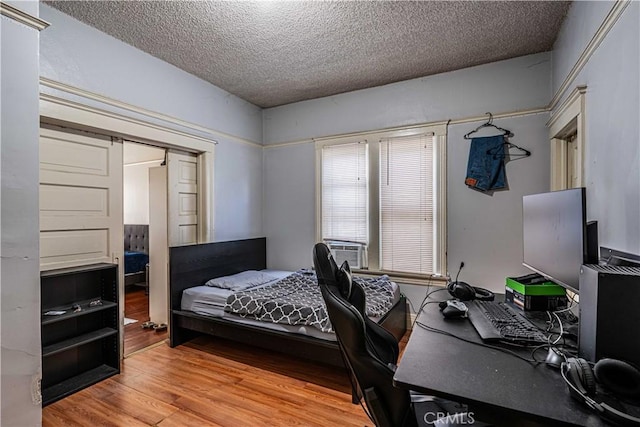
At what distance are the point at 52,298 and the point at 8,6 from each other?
1970 millimetres

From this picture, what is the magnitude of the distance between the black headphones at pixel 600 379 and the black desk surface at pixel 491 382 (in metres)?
0.03

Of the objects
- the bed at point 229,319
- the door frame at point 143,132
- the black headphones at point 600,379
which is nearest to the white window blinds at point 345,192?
the bed at point 229,319

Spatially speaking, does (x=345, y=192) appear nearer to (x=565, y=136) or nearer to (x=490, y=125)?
(x=490, y=125)

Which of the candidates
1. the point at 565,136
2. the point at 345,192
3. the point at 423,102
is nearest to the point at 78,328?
the point at 345,192

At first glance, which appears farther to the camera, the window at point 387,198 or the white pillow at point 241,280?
the window at point 387,198

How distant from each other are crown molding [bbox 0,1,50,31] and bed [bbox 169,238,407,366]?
6.59 feet

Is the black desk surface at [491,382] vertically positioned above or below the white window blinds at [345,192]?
below

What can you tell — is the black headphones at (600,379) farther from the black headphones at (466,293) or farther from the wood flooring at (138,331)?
the wood flooring at (138,331)

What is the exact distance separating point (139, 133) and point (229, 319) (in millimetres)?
1944

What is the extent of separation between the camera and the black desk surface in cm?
78

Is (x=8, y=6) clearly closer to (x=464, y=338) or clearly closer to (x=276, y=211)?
(x=464, y=338)

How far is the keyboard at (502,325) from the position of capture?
3.90 ft

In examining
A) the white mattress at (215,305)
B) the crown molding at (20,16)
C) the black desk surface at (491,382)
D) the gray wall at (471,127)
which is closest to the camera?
the black desk surface at (491,382)

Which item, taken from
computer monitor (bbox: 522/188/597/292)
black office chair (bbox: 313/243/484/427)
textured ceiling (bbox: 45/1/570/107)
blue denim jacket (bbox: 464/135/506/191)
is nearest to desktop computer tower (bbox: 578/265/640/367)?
computer monitor (bbox: 522/188/597/292)
